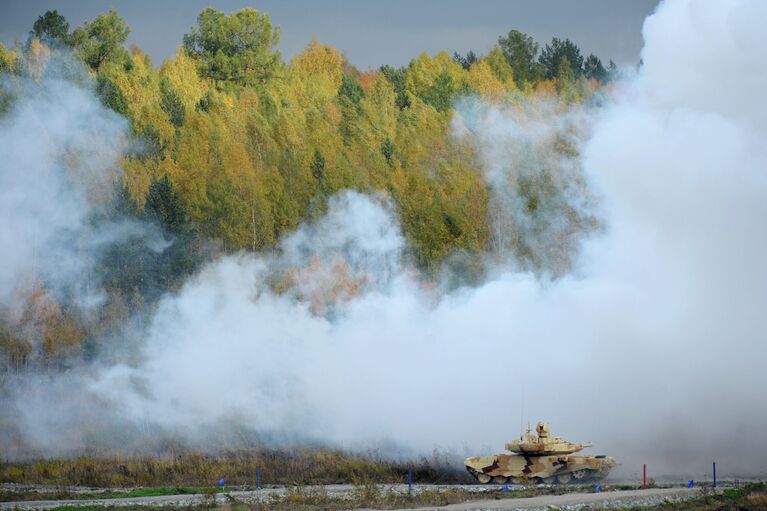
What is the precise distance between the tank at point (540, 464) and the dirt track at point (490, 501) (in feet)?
5.45

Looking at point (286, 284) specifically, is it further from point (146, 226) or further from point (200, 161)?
point (200, 161)

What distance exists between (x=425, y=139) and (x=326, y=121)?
1018 cm

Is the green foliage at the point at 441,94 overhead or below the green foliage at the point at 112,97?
overhead

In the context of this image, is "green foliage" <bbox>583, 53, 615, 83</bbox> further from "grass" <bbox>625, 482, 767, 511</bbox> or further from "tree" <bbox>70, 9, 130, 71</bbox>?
"grass" <bbox>625, 482, 767, 511</bbox>

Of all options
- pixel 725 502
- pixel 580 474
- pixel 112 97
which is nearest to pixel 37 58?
pixel 112 97

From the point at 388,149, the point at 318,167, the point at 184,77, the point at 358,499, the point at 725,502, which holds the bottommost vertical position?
the point at 725,502

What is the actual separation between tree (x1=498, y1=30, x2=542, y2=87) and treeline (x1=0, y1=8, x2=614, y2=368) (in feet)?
0.56

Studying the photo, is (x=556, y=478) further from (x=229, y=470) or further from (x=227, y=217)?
(x=227, y=217)

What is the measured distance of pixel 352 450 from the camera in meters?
54.5

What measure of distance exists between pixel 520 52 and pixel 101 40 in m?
34.7

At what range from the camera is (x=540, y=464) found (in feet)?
165

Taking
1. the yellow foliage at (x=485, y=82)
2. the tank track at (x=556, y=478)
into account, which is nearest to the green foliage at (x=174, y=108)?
the yellow foliage at (x=485, y=82)

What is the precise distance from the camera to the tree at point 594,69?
370 feet

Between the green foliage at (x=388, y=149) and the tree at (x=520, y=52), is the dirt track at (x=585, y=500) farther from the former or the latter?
the tree at (x=520, y=52)
